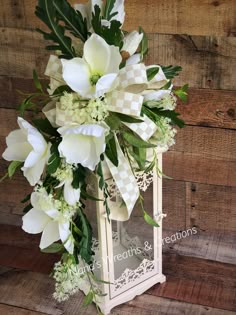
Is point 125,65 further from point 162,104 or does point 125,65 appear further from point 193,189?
point 193,189

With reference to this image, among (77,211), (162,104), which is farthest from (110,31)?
(77,211)

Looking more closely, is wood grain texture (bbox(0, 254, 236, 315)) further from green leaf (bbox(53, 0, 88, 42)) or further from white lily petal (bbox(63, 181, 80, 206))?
green leaf (bbox(53, 0, 88, 42))

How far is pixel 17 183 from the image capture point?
139 cm

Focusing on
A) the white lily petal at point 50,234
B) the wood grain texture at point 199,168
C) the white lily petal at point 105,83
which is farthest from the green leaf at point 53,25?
the wood grain texture at point 199,168

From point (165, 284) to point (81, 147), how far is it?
1.60ft

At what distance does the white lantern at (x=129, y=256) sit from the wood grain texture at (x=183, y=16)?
30cm

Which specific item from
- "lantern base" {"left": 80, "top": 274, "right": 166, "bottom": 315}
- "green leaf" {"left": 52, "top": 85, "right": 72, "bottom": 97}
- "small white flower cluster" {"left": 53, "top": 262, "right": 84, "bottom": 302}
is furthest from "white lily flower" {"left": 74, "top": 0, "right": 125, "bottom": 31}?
"lantern base" {"left": 80, "top": 274, "right": 166, "bottom": 315}

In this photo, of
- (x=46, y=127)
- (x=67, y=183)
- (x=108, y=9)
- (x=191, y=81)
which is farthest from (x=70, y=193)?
(x=191, y=81)

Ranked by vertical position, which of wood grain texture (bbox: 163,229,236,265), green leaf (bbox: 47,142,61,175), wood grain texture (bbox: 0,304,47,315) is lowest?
wood grain texture (bbox: 0,304,47,315)

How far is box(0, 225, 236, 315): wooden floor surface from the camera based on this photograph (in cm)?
109

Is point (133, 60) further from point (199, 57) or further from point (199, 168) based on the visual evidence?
point (199, 168)

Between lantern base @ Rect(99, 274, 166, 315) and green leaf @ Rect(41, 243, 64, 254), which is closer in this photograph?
green leaf @ Rect(41, 243, 64, 254)

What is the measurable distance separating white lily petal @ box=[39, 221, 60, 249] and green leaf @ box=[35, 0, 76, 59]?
30cm

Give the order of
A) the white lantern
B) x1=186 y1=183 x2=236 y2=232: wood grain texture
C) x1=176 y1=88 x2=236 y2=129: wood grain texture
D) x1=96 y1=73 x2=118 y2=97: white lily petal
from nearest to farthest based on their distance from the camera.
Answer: x1=96 y1=73 x2=118 y2=97: white lily petal
the white lantern
x1=176 y1=88 x2=236 y2=129: wood grain texture
x1=186 y1=183 x2=236 y2=232: wood grain texture
